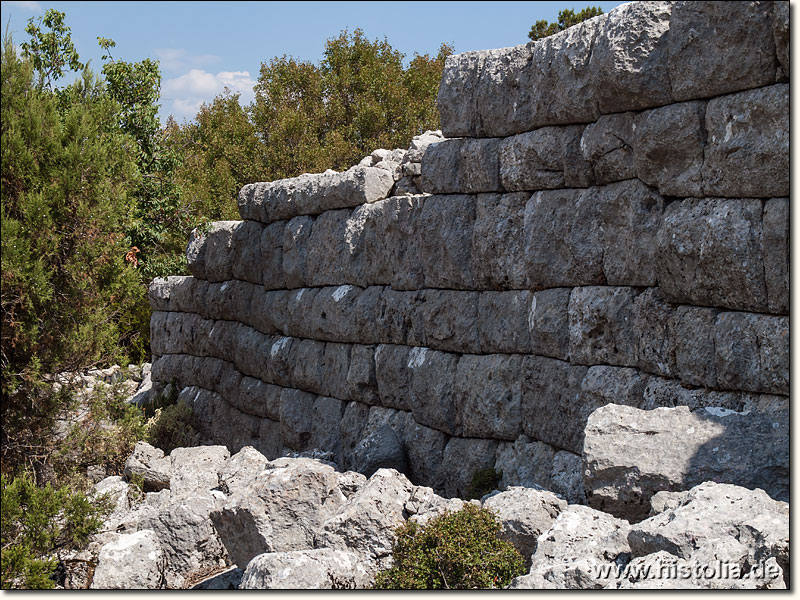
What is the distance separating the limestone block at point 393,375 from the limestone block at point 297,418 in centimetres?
163

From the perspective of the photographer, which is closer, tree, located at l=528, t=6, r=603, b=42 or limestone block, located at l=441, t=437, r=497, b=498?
limestone block, located at l=441, t=437, r=497, b=498

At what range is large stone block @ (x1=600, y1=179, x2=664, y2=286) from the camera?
673 cm

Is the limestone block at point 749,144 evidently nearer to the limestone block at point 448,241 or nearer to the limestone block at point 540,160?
the limestone block at point 540,160

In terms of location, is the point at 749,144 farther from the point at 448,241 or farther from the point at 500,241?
the point at 448,241

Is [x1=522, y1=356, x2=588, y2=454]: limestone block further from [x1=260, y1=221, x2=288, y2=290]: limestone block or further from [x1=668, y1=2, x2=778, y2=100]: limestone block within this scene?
[x1=260, y1=221, x2=288, y2=290]: limestone block

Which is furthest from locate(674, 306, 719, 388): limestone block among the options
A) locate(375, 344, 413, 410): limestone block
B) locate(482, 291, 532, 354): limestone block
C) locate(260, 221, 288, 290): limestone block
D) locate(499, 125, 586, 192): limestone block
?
locate(260, 221, 288, 290): limestone block

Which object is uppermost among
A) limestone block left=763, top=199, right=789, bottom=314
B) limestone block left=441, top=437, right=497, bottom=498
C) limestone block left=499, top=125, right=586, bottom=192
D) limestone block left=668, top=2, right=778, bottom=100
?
limestone block left=668, top=2, right=778, bottom=100

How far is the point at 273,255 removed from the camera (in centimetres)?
1249

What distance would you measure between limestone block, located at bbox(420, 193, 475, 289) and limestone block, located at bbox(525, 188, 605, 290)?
0.87 metres

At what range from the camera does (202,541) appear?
703 centimetres

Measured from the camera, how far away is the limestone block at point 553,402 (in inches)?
288

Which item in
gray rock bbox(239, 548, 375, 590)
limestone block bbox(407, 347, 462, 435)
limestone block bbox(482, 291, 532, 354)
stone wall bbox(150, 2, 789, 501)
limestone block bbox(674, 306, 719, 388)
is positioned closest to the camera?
gray rock bbox(239, 548, 375, 590)

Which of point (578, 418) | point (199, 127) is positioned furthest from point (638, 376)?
point (199, 127)

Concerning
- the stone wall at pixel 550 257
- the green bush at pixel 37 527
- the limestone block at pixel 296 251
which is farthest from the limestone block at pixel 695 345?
the limestone block at pixel 296 251
